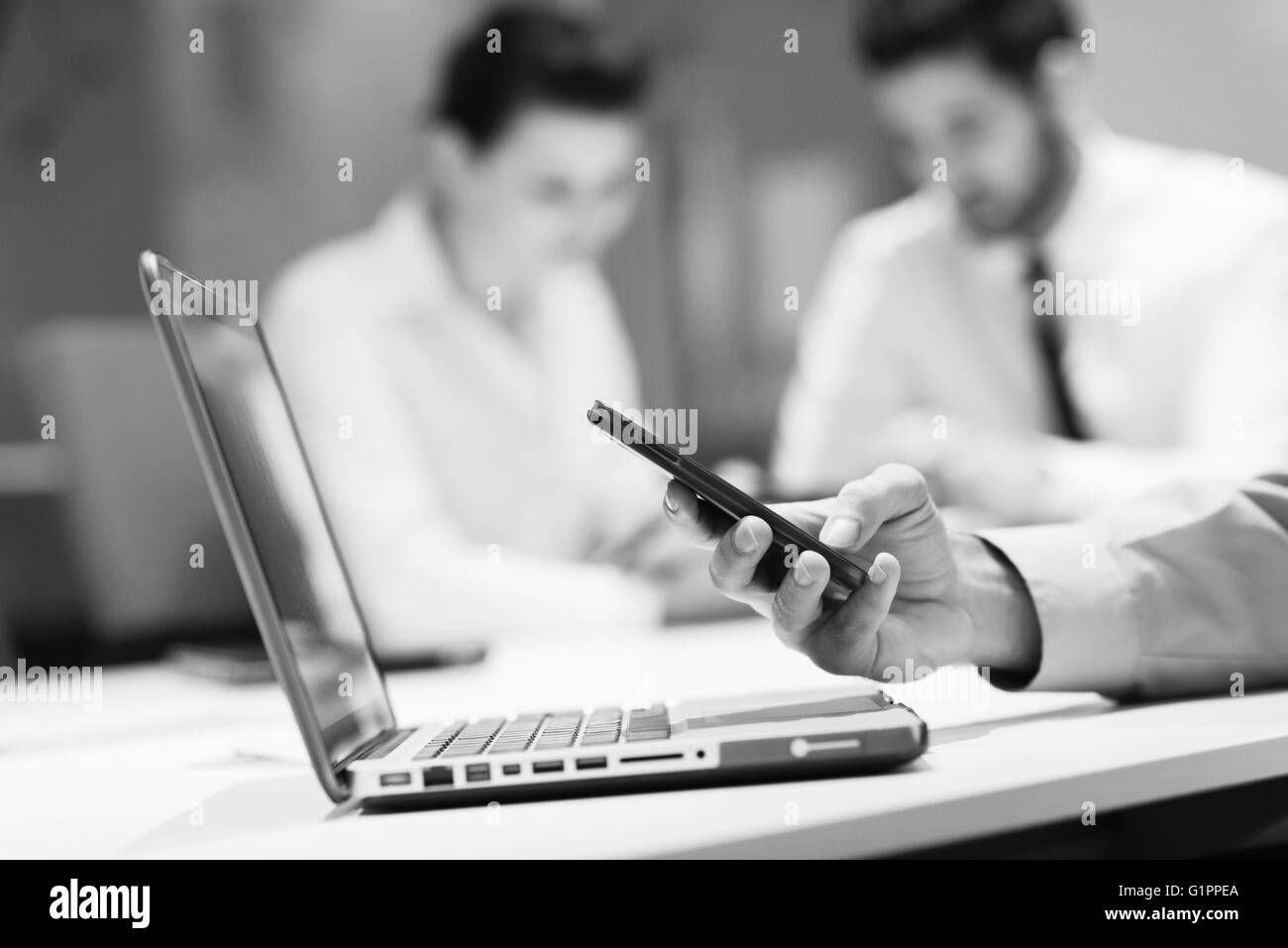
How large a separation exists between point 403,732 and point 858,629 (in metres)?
0.26

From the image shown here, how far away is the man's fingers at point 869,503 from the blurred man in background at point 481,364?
1229 mm

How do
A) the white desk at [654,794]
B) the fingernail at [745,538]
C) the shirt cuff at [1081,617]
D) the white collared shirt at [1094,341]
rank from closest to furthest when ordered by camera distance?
the white desk at [654,794] → the fingernail at [745,538] → the shirt cuff at [1081,617] → the white collared shirt at [1094,341]

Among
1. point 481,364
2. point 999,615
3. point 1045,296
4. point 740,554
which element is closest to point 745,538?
point 740,554

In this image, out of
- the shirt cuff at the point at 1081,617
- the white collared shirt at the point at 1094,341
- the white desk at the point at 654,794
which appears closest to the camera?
the white desk at the point at 654,794

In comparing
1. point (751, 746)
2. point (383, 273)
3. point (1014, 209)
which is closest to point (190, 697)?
point (751, 746)

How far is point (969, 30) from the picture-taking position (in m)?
1.98

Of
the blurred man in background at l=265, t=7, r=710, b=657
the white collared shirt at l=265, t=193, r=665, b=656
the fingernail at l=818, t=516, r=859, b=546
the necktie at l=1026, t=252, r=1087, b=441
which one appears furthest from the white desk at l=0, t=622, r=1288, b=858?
the necktie at l=1026, t=252, r=1087, b=441

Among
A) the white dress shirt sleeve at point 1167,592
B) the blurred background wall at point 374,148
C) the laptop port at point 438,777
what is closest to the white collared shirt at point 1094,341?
the blurred background wall at point 374,148

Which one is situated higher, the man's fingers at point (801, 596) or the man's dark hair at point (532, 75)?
the man's dark hair at point (532, 75)

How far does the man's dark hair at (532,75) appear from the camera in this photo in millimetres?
2225

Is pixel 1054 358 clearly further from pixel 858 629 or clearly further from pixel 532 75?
pixel 858 629

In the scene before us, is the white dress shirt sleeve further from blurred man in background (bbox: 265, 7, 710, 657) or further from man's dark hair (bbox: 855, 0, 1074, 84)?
man's dark hair (bbox: 855, 0, 1074, 84)

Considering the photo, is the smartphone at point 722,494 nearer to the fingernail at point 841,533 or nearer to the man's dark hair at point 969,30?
the fingernail at point 841,533

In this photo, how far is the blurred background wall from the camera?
275cm
